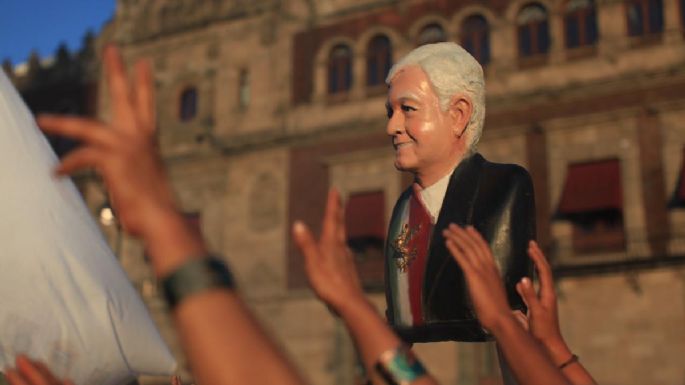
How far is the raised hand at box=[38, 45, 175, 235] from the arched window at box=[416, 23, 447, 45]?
18367mm

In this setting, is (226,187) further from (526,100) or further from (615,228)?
(615,228)

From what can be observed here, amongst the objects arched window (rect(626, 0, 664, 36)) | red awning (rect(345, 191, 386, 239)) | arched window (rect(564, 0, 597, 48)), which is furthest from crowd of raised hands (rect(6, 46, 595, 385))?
arched window (rect(564, 0, 597, 48))

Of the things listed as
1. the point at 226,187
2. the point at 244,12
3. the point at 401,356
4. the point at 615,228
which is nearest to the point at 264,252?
the point at 226,187

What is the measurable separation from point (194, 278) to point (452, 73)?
5.93ft

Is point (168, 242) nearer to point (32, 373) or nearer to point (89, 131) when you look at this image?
point (89, 131)

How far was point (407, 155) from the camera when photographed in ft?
9.78

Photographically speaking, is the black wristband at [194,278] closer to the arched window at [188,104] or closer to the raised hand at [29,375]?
the raised hand at [29,375]

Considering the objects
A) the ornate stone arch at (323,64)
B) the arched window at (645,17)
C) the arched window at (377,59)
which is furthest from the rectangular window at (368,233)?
the arched window at (645,17)

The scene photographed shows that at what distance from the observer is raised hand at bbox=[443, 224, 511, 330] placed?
188cm

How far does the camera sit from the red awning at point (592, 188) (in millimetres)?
16547

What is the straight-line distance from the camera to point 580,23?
1794 cm

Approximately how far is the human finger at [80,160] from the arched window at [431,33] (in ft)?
60.4

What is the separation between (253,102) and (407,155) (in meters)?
18.8

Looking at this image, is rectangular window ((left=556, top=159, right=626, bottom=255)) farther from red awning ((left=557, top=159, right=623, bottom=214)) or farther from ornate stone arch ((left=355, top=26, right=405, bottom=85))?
ornate stone arch ((left=355, top=26, right=405, bottom=85))
